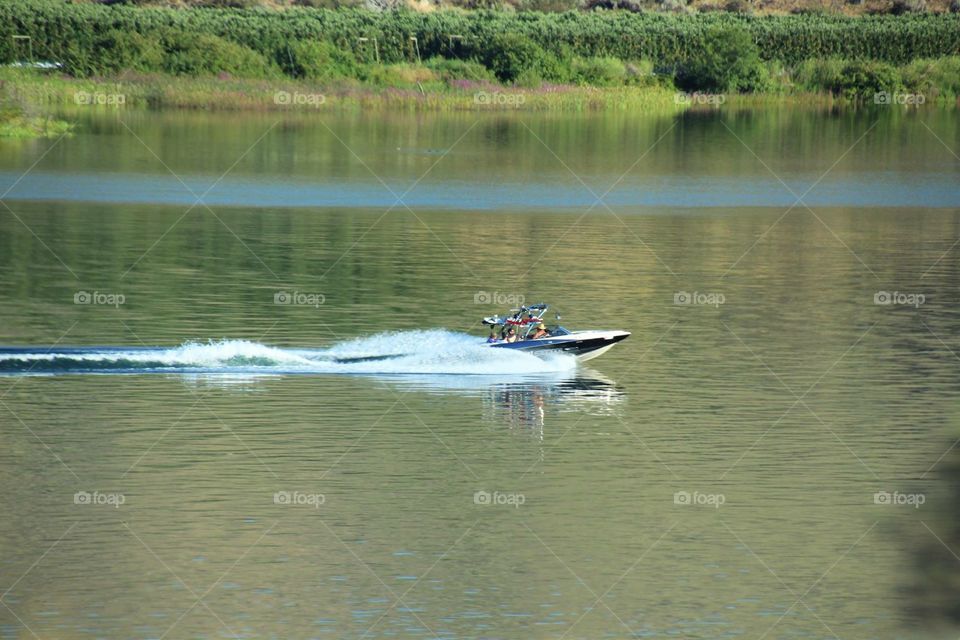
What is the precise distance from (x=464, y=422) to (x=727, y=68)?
119671mm

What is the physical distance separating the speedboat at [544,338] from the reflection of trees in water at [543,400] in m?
0.70

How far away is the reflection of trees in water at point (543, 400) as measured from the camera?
34.5m

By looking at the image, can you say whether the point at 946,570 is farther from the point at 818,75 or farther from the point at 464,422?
the point at 818,75

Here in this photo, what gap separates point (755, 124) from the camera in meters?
123

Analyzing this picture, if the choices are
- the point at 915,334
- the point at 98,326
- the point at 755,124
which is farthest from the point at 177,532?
the point at 755,124

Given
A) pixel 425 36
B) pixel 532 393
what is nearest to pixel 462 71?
pixel 425 36

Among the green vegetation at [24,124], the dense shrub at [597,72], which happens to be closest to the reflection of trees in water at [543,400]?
the green vegetation at [24,124]

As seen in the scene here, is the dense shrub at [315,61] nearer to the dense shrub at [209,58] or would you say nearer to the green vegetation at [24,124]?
the dense shrub at [209,58]

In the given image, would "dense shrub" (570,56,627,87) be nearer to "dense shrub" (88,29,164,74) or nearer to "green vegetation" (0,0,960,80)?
"green vegetation" (0,0,960,80)

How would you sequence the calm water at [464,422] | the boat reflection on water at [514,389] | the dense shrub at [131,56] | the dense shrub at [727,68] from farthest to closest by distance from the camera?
the dense shrub at [727,68] < the dense shrub at [131,56] < the boat reflection on water at [514,389] < the calm water at [464,422]

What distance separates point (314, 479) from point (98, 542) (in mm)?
4621

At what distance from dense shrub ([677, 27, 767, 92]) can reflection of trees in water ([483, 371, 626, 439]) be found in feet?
370

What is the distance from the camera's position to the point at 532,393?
1458 inches

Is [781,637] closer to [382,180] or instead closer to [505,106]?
[382,180]
